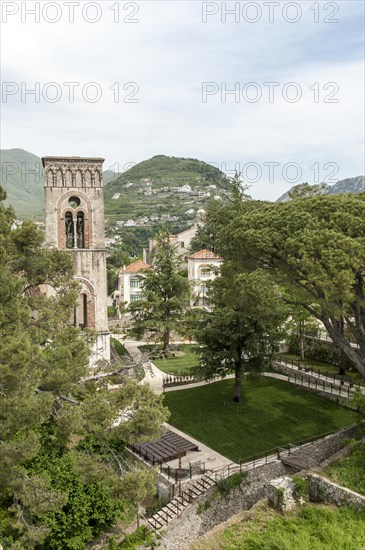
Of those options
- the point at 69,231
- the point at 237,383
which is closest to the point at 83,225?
the point at 69,231

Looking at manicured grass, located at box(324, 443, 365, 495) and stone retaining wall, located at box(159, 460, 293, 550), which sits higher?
manicured grass, located at box(324, 443, 365, 495)

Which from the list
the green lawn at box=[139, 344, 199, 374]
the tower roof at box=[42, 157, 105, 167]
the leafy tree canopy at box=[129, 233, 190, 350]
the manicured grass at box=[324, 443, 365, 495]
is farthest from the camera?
the leafy tree canopy at box=[129, 233, 190, 350]

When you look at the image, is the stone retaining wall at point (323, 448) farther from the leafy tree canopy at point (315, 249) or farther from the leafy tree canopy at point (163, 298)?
the leafy tree canopy at point (163, 298)

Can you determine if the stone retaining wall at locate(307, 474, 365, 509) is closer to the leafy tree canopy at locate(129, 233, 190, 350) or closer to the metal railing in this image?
the metal railing

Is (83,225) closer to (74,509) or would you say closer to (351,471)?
(74,509)

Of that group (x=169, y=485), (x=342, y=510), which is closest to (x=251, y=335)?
(x=169, y=485)

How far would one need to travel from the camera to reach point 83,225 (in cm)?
2792

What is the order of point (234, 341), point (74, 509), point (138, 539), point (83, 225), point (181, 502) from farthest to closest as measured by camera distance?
point (83, 225), point (234, 341), point (181, 502), point (138, 539), point (74, 509)

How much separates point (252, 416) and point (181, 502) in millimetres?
7744

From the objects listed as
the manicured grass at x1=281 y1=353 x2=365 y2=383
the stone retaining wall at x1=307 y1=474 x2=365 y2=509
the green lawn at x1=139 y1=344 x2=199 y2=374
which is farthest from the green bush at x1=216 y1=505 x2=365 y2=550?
the green lawn at x1=139 y1=344 x2=199 y2=374

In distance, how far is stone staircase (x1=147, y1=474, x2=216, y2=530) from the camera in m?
17.1

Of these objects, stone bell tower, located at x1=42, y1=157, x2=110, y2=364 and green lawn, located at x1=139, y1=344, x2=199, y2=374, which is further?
green lawn, located at x1=139, y1=344, x2=199, y2=374

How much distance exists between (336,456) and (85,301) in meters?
16.4

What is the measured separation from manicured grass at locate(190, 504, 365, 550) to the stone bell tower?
45.5 feet
